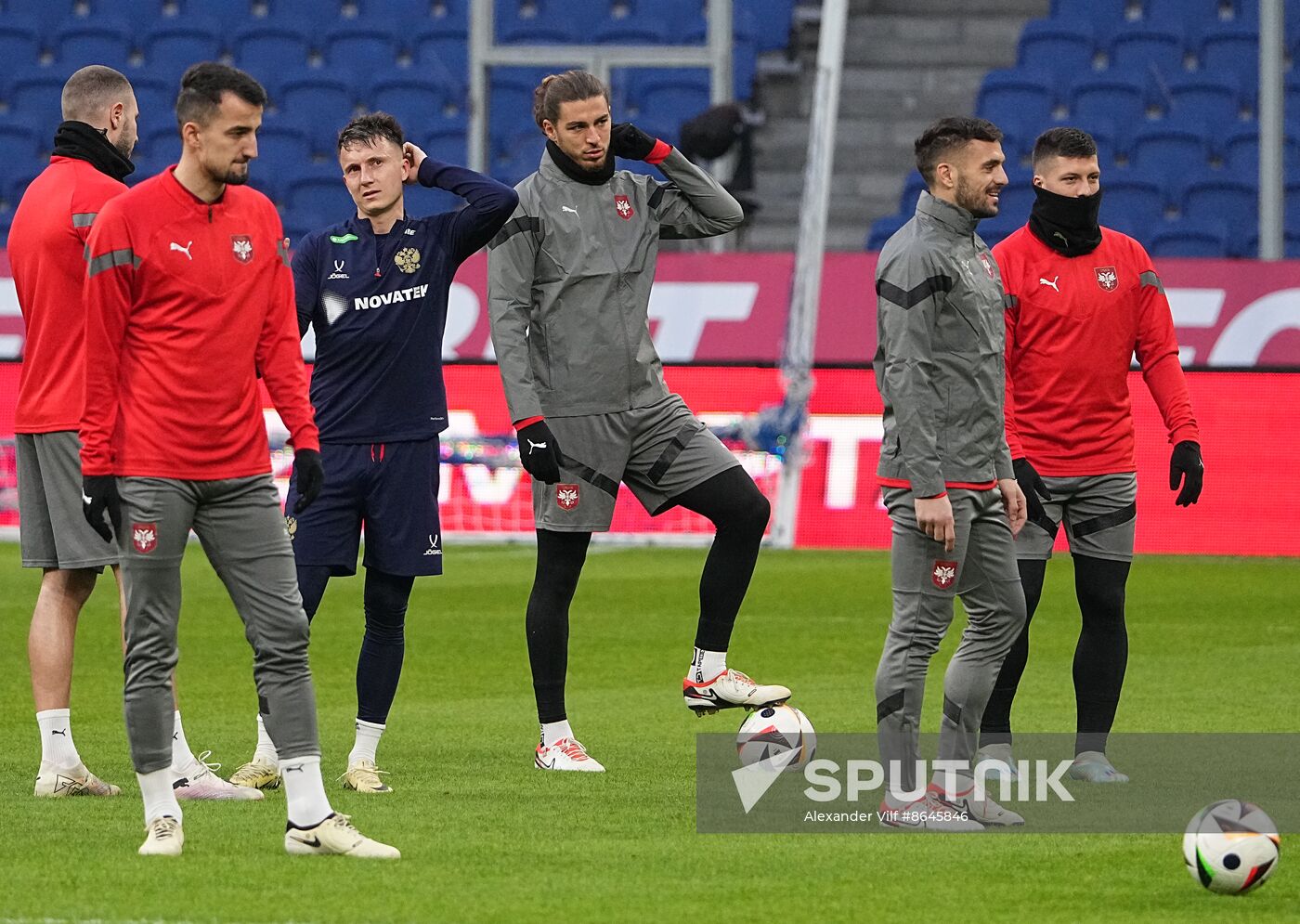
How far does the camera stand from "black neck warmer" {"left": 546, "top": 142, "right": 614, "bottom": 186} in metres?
6.92

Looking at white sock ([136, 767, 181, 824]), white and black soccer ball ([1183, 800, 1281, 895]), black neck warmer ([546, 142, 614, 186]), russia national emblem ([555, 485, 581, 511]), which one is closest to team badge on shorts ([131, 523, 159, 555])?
white sock ([136, 767, 181, 824])

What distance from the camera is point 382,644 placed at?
267 inches

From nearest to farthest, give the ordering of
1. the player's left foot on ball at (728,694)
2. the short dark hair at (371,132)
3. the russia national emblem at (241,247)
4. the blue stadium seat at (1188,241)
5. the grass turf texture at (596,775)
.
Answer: the grass turf texture at (596,775) → the russia national emblem at (241,247) → the short dark hair at (371,132) → the player's left foot on ball at (728,694) → the blue stadium seat at (1188,241)

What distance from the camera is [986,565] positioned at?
5.87 metres

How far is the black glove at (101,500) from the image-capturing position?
5227 millimetres

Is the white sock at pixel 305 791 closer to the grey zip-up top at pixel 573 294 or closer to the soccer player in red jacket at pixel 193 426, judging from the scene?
the soccer player in red jacket at pixel 193 426

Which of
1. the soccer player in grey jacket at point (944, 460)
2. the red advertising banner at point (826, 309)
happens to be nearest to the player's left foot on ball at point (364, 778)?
the soccer player in grey jacket at point (944, 460)

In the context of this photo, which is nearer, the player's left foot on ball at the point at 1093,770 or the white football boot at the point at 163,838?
the white football boot at the point at 163,838

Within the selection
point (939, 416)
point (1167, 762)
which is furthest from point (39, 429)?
point (1167, 762)

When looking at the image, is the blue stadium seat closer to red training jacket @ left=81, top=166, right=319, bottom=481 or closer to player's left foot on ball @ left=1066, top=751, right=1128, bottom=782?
player's left foot on ball @ left=1066, top=751, right=1128, bottom=782

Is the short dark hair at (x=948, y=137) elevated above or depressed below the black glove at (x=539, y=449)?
above

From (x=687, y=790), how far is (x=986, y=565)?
1.21m

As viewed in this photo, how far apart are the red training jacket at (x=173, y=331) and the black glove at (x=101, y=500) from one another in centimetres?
2

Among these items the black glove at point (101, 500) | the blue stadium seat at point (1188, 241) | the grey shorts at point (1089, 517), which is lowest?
the blue stadium seat at point (1188, 241)
